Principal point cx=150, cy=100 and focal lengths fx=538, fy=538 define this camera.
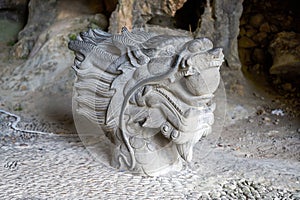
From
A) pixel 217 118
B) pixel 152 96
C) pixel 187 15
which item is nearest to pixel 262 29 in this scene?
pixel 187 15

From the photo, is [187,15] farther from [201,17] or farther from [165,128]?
[165,128]

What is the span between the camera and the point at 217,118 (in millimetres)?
2783

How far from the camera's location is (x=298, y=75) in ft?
11.8

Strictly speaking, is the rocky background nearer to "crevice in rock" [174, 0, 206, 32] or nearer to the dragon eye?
"crevice in rock" [174, 0, 206, 32]

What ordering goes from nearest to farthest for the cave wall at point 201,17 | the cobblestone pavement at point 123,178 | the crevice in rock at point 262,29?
the cobblestone pavement at point 123,178
the cave wall at point 201,17
the crevice in rock at point 262,29

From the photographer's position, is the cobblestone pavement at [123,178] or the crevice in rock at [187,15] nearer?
the cobblestone pavement at [123,178]

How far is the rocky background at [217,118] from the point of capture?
186 centimetres

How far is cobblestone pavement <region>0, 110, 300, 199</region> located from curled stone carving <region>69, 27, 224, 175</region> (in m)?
0.09

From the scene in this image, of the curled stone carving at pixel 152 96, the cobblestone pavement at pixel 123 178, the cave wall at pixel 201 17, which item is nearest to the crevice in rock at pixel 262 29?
the cave wall at pixel 201 17

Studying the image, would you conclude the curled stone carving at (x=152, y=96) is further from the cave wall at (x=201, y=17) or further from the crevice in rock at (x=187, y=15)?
the crevice in rock at (x=187, y=15)

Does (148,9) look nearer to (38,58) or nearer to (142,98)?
(38,58)

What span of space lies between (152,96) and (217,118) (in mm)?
994

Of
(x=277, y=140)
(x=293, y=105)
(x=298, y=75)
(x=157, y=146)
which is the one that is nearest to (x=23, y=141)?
(x=157, y=146)

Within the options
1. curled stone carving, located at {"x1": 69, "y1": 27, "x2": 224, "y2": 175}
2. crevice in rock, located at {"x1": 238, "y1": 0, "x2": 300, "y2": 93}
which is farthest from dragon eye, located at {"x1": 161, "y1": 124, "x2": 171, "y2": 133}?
crevice in rock, located at {"x1": 238, "y1": 0, "x2": 300, "y2": 93}
